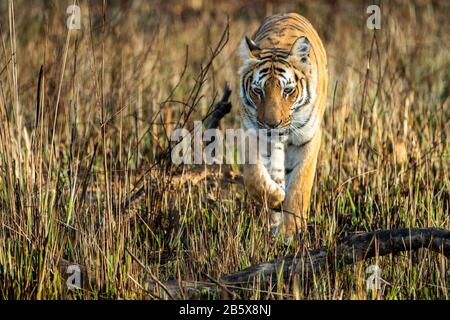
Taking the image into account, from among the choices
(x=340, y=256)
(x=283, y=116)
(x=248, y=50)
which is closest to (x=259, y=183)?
(x=283, y=116)

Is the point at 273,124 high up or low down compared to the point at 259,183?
up

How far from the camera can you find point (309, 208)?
528 cm

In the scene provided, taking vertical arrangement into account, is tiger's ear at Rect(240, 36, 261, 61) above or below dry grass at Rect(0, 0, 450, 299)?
above

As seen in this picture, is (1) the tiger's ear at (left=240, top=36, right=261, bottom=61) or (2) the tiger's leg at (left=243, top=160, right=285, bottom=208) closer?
(2) the tiger's leg at (left=243, top=160, right=285, bottom=208)

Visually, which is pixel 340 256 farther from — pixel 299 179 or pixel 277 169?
pixel 277 169

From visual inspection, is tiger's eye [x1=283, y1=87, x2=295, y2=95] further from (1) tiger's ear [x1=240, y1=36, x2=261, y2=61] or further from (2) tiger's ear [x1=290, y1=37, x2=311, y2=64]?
(1) tiger's ear [x1=240, y1=36, x2=261, y2=61]

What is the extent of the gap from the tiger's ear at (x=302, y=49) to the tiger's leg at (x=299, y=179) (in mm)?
452

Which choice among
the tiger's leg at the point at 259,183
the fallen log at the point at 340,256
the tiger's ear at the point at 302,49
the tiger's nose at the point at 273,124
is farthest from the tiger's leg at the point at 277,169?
the fallen log at the point at 340,256

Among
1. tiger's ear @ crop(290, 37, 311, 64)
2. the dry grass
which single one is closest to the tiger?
tiger's ear @ crop(290, 37, 311, 64)

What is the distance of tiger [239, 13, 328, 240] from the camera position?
514cm

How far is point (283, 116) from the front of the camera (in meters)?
5.08

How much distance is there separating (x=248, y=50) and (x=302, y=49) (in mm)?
310

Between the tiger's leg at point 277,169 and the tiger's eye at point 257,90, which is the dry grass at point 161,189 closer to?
the tiger's leg at point 277,169

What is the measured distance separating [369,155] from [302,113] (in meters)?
0.67
